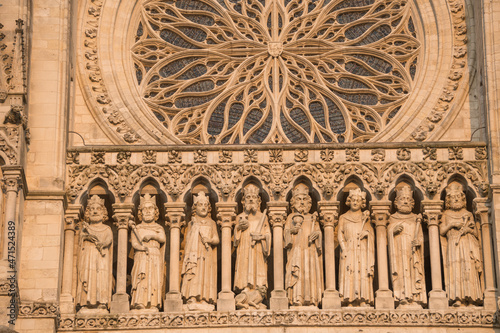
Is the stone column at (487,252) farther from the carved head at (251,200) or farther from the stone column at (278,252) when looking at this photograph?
the carved head at (251,200)

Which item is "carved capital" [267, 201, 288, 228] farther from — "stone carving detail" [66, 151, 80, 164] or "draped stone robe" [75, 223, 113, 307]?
"stone carving detail" [66, 151, 80, 164]

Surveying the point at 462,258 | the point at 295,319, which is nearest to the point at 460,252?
the point at 462,258

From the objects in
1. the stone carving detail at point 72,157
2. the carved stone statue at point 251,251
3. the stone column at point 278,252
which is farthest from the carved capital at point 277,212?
the stone carving detail at point 72,157

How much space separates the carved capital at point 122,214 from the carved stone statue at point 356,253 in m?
3.16

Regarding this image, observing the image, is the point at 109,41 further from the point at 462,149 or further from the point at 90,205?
the point at 462,149

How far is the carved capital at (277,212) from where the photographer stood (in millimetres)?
25250

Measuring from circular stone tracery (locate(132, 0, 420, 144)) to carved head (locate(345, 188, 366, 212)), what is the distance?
1.82 metres

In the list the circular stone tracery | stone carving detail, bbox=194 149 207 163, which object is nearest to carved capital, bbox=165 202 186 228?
stone carving detail, bbox=194 149 207 163

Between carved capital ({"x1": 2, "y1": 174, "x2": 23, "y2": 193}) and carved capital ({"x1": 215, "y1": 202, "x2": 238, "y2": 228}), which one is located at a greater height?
carved capital ({"x1": 2, "y1": 174, "x2": 23, "y2": 193})

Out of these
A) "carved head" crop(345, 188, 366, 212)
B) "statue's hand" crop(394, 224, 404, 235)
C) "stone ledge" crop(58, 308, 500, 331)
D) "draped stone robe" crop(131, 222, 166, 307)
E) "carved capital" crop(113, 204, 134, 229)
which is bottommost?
"stone ledge" crop(58, 308, 500, 331)

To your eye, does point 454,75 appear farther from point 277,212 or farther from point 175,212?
point 175,212

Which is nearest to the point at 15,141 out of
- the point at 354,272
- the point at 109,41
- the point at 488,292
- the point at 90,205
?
the point at 90,205

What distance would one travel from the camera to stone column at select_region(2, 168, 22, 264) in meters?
24.3

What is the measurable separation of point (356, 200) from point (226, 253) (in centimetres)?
212
